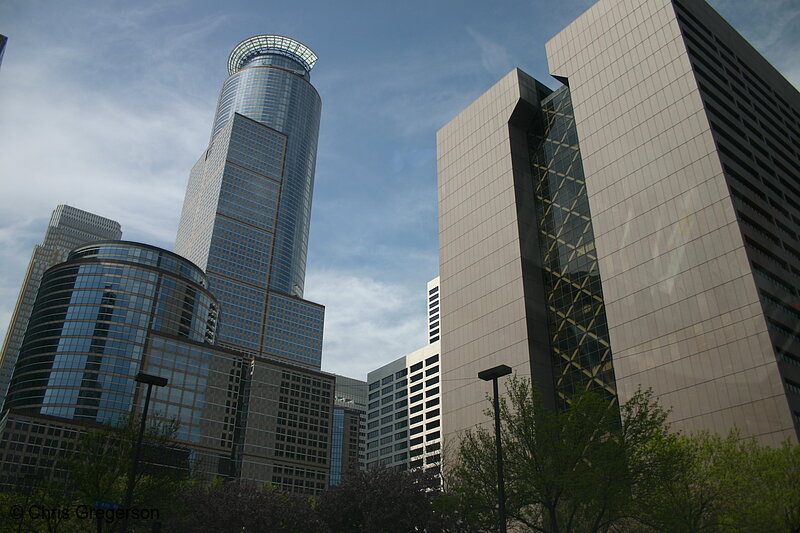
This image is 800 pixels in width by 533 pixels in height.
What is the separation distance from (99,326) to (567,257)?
106 meters

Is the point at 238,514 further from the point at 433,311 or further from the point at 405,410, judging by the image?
the point at 433,311

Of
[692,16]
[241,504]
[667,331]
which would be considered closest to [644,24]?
[692,16]

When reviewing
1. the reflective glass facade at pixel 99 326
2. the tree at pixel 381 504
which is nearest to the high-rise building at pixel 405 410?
the reflective glass facade at pixel 99 326

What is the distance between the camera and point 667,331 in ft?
180

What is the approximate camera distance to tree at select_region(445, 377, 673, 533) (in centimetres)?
3092

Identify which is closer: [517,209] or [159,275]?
[517,209]

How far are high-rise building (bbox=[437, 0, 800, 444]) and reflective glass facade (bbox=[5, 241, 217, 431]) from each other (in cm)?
8324

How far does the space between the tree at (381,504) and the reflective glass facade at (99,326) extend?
94.3 m

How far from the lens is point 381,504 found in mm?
46438

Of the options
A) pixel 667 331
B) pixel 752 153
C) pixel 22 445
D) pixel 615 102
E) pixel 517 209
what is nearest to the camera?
pixel 667 331

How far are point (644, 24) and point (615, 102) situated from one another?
29.6 ft

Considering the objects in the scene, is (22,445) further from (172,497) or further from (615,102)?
(615,102)

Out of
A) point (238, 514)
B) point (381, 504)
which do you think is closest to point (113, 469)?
point (238, 514)

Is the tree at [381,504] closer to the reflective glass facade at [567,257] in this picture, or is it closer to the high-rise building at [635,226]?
the high-rise building at [635,226]
